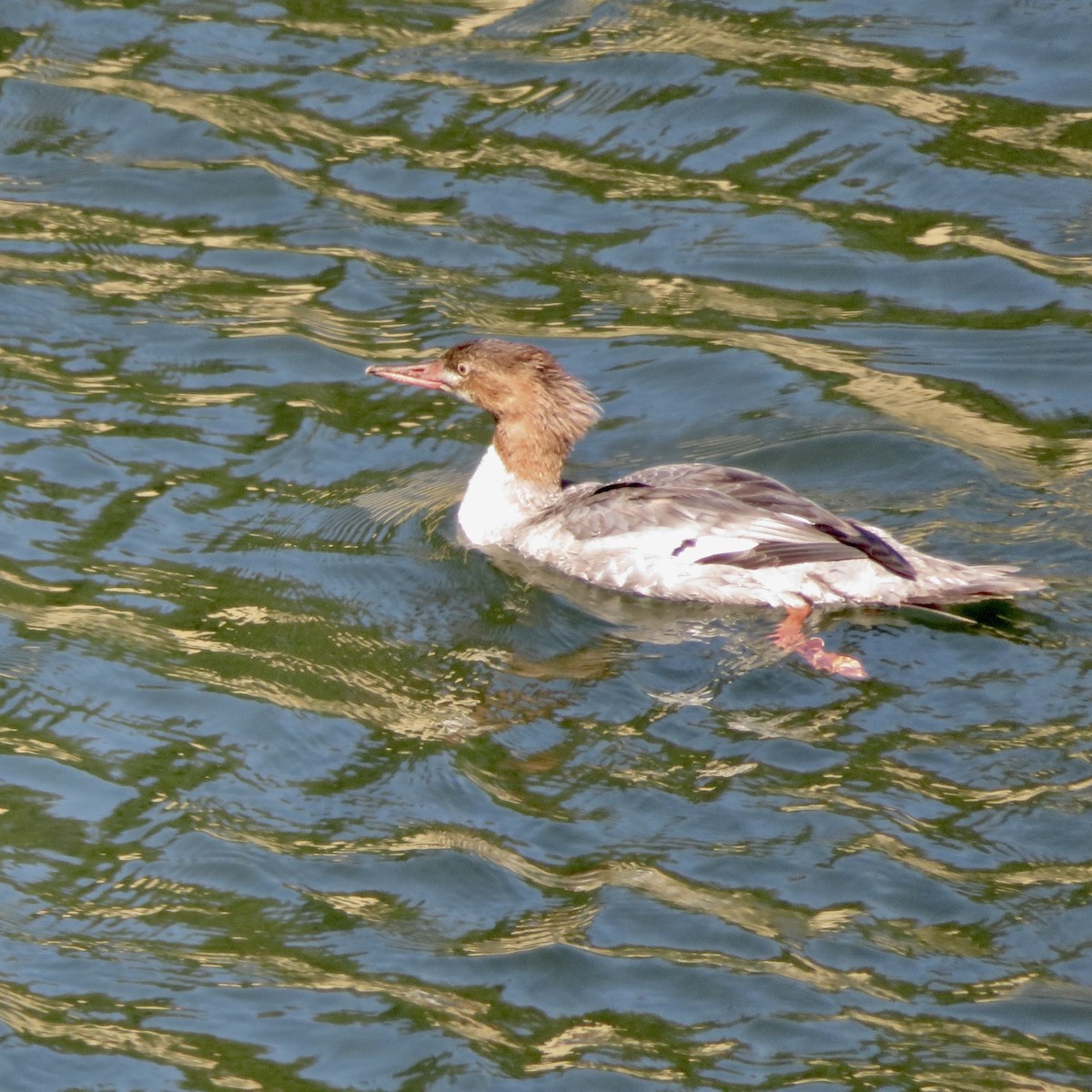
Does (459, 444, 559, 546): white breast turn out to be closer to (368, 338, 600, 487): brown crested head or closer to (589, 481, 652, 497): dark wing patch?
(368, 338, 600, 487): brown crested head

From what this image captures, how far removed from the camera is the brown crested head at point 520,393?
8375 mm

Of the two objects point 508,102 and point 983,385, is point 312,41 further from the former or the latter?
point 983,385

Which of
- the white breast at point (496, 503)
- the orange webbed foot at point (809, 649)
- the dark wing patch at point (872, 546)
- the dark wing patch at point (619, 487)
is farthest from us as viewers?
the white breast at point (496, 503)

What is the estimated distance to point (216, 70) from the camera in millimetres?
11672

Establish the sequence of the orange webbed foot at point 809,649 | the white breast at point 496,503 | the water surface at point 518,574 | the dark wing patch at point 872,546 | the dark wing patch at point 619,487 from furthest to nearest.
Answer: the white breast at point 496,503, the dark wing patch at point 619,487, the dark wing patch at point 872,546, the orange webbed foot at point 809,649, the water surface at point 518,574

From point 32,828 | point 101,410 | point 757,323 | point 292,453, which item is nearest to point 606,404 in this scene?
point 757,323

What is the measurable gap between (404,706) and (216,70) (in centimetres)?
629

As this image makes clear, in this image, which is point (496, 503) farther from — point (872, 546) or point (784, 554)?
point (872, 546)

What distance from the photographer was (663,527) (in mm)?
7598

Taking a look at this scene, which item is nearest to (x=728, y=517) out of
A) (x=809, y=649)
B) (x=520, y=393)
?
(x=809, y=649)

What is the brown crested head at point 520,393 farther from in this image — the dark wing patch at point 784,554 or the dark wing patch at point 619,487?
the dark wing patch at point 784,554

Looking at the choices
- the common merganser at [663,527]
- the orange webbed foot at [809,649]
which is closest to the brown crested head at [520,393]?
the common merganser at [663,527]

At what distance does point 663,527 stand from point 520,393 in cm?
120

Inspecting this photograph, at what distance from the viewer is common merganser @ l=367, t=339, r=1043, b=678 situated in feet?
23.7
